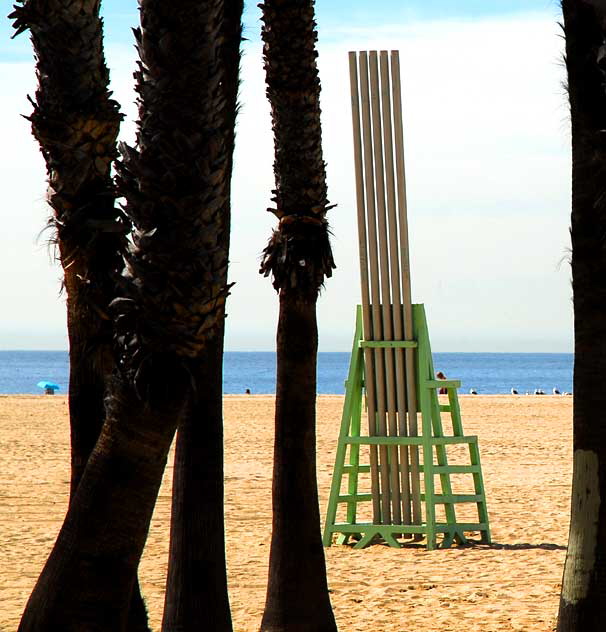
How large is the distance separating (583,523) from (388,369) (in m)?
5.69

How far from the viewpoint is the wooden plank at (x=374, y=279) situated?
37.9 ft

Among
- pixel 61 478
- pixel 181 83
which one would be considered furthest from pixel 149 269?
pixel 61 478

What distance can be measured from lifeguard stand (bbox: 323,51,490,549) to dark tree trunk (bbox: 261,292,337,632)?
3616 mm

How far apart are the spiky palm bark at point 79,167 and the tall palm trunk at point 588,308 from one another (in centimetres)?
234

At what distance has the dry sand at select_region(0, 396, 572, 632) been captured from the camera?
925cm

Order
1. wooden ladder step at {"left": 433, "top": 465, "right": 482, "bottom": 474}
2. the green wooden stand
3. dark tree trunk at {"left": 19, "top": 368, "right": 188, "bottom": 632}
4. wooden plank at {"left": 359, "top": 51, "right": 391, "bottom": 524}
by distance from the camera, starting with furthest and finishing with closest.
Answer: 1. wooden ladder step at {"left": 433, "top": 465, "right": 482, "bottom": 474}
2. the green wooden stand
3. wooden plank at {"left": 359, "top": 51, "right": 391, "bottom": 524}
4. dark tree trunk at {"left": 19, "top": 368, "right": 188, "bottom": 632}

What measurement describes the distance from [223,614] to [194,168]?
125 inches

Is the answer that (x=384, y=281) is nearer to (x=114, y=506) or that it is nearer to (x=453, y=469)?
(x=453, y=469)

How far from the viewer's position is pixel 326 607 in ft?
26.3

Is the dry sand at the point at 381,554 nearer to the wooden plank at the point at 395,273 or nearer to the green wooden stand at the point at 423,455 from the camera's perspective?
the green wooden stand at the point at 423,455

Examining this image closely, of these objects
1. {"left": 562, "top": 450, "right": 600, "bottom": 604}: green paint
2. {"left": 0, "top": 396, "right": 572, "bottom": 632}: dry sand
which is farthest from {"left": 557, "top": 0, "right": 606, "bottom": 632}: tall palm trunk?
{"left": 0, "top": 396, "right": 572, "bottom": 632}: dry sand

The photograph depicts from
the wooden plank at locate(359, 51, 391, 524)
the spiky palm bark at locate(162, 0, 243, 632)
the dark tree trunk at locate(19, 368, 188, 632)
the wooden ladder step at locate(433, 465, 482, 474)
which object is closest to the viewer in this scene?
the dark tree trunk at locate(19, 368, 188, 632)

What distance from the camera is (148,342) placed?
4879mm

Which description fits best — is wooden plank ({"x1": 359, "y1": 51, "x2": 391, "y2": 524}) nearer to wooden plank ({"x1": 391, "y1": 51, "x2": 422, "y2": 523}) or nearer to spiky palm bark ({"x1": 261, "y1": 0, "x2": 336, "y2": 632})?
wooden plank ({"x1": 391, "y1": 51, "x2": 422, "y2": 523})
